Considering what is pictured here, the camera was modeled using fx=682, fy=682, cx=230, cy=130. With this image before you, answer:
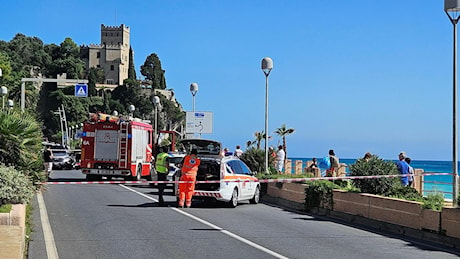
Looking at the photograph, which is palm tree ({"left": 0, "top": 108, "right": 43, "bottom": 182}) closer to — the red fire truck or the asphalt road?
the asphalt road

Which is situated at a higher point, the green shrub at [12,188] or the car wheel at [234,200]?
the green shrub at [12,188]

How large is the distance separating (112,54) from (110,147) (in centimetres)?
16051

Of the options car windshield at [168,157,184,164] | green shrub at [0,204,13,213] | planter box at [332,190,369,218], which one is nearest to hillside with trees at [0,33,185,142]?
car windshield at [168,157,184,164]

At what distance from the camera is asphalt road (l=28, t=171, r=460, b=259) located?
11297 mm

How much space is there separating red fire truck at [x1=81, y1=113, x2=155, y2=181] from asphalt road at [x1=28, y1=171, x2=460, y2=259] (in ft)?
35.2

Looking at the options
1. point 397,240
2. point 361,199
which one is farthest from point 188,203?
point 397,240

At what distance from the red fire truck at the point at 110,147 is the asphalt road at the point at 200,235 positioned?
1074 centimetres

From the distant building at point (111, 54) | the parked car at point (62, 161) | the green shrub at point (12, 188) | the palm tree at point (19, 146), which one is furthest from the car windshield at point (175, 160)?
the distant building at point (111, 54)

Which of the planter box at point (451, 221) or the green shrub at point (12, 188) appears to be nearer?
the green shrub at point (12, 188)

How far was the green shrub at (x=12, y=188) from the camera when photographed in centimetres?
1234

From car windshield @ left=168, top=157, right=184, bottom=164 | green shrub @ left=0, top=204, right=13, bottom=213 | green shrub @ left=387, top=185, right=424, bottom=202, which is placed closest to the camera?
green shrub @ left=0, top=204, right=13, bottom=213

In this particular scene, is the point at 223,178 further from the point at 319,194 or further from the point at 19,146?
the point at 19,146

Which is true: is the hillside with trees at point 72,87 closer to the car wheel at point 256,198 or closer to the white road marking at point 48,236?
the car wheel at point 256,198

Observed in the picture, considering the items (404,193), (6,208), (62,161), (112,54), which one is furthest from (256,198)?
(112,54)
